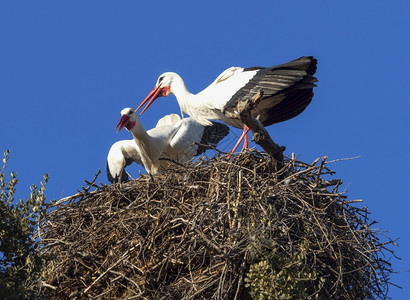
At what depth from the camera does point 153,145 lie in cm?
1141

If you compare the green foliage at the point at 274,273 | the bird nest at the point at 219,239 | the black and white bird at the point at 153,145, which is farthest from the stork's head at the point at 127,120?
the green foliage at the point at 274,273

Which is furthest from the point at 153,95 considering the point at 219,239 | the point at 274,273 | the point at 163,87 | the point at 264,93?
the point at 274,273

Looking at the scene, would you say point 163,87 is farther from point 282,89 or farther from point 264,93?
point 282,89

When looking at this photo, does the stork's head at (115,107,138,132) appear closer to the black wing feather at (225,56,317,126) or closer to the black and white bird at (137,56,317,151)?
the black and white bird at (137,56,317,151)

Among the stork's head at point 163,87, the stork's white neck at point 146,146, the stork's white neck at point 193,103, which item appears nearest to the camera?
the stork's white neck at point 193,103

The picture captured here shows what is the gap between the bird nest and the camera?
7.33m

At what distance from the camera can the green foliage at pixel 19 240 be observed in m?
6.61

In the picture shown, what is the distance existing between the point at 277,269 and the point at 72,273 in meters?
2.35

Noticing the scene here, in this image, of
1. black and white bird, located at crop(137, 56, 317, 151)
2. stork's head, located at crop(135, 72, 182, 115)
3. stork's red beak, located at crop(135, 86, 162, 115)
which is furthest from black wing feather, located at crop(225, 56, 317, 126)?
stork's red beak, located at crop(135, 86, 162, 115)

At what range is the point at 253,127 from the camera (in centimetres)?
793

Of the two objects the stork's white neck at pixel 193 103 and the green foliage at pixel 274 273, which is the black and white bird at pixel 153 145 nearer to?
the stork's white neck at pixel 193 103

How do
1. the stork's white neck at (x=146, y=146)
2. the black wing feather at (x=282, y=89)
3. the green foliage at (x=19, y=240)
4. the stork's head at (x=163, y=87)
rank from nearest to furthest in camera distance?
the green foliage at (x=19, y=240) < the black wing feather at (x=282, y=89) < the stork's white neck at (x=146, y=146) < the stork's head at (x=163, y=87)

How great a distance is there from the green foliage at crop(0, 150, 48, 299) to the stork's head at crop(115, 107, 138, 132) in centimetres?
433

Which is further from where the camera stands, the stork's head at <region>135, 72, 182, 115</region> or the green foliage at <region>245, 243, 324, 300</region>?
the stork's head at <region>135, 72, 182, 115</region>
